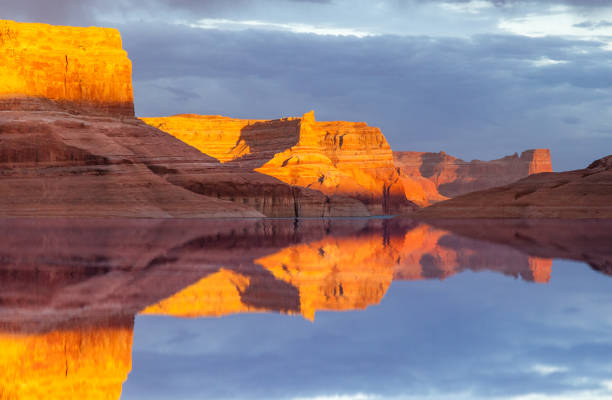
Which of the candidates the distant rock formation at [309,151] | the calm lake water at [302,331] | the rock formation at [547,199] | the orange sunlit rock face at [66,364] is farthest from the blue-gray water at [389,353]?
the distant rock formation at [309,151]

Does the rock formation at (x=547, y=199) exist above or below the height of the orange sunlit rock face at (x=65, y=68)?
below

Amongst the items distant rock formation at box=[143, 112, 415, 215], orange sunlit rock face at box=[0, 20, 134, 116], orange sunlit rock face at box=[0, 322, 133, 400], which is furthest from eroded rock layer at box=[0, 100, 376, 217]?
orange sunlit rock face at box=[0, 322, 133, 400]

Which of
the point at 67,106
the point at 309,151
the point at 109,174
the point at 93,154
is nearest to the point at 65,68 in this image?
the point at 67,106

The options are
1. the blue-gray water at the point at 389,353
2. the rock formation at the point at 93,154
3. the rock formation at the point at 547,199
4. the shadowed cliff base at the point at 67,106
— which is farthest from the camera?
the shadowed cliff base at the point at 67,106

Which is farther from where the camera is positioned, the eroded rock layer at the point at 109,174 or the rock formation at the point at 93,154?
the rock formation at the point at 93,154

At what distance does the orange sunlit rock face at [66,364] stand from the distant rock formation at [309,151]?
98678mm

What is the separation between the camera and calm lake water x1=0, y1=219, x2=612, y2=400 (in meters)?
5.02

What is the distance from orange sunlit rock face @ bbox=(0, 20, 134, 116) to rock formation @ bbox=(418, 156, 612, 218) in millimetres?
37588

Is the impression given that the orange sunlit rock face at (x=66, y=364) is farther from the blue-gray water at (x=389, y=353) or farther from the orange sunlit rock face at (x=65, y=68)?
the orange sunlit rock face at (x=65, y=68)

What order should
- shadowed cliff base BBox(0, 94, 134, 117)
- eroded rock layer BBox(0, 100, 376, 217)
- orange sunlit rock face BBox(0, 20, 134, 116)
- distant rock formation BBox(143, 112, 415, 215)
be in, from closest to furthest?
eroded rock layer BBox(0, 100, 376, 217), shadowed cliff base BBox(0, 94, 134, 117), orange sunlit rock face BBox(0, 20, 134, 116), distant rock formation BBox(143, 112, 415, 215)

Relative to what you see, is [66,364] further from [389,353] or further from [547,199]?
[547,199]

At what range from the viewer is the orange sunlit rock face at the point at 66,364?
16.2ft

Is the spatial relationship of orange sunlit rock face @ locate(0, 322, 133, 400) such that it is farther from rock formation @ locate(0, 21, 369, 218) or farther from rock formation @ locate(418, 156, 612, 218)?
rock formation @ locate(0, 21, 369, 218)

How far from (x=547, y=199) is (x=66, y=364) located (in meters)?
46.6
